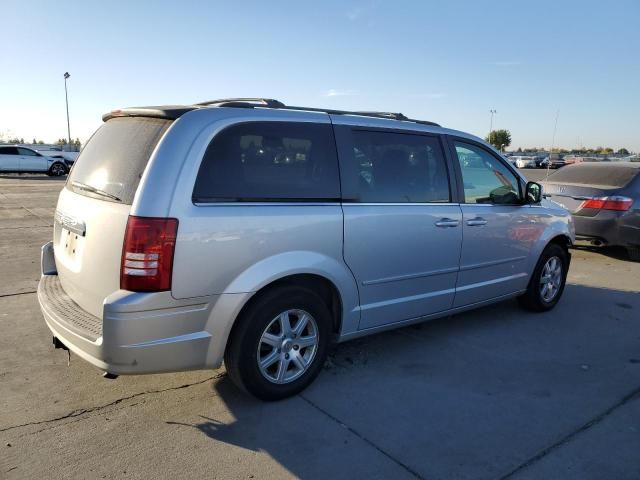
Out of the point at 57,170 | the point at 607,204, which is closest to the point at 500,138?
the point at 57,170

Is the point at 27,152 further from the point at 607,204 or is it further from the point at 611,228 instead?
the point at 611,228

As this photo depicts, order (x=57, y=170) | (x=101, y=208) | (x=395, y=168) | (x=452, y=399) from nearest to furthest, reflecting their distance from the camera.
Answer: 1. (x=101, y=208)
2. (x=452, y=399)
3. (x=395, y=168)
4. (x=57, y=170)

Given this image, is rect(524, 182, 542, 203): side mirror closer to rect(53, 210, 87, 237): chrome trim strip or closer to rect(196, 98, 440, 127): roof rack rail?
rect(196, 98, 440, 127): roof rack rail

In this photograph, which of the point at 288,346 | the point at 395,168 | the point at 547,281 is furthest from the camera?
the point at 547,281

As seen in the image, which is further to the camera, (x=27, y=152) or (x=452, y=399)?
(x=27, y=152)

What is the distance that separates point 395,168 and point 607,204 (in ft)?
17.9

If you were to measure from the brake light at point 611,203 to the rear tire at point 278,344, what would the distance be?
6.15 meters

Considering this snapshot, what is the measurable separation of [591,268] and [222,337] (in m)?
6.60

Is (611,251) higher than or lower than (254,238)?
lower

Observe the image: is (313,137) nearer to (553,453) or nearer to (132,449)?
(132,449)

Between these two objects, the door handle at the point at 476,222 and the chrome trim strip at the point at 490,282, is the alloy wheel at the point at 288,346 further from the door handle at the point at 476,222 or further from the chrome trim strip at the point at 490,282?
the door handle at the point at 476,222

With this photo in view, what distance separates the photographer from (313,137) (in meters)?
3.38

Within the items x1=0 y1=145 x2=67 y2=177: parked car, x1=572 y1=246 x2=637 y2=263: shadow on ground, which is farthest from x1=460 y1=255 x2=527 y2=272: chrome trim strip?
x1=0 y1=145 x2=67 y2=177: parked car

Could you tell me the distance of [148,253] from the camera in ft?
8.69
